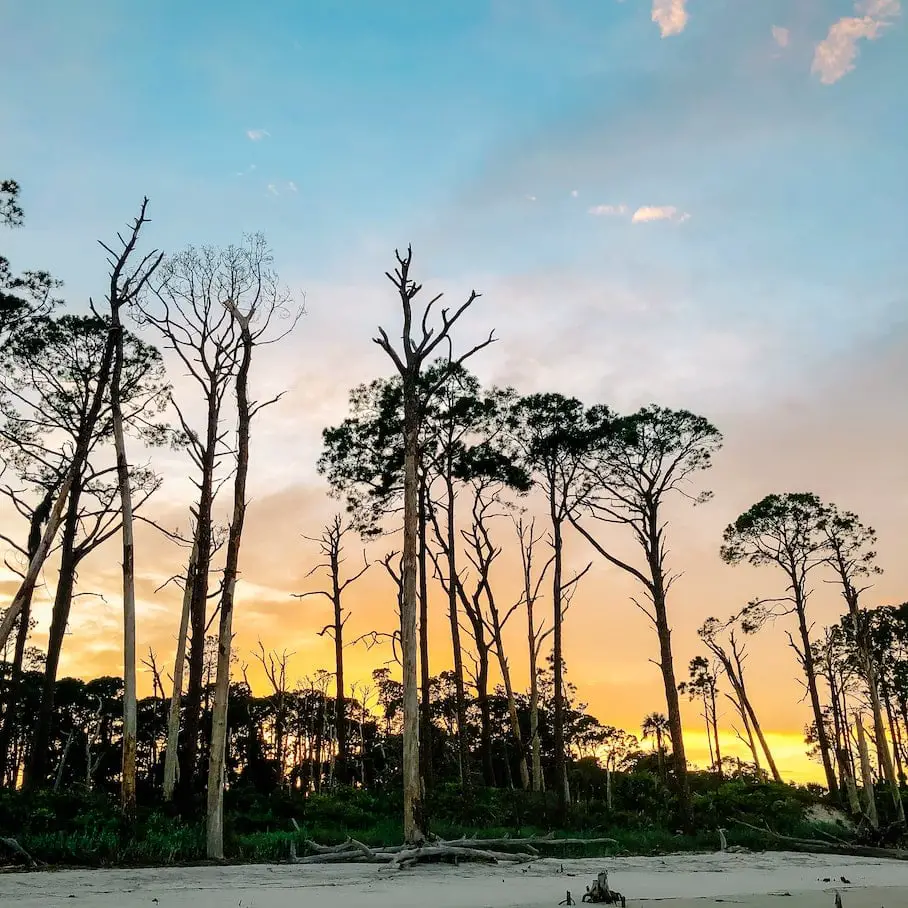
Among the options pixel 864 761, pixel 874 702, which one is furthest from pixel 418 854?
pixel 874 702

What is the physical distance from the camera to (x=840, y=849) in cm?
1492

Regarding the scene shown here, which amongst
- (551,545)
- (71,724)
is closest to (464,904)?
(551,545)

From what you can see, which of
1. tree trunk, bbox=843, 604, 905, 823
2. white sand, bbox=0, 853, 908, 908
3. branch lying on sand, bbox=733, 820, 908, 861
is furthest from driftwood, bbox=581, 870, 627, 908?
tree trunk, bbox=843, 604, 905, 823

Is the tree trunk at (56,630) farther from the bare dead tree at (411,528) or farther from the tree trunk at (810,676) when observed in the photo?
the tree trunk at (810,676)

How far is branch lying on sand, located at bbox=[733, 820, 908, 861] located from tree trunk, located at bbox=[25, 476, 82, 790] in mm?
17877

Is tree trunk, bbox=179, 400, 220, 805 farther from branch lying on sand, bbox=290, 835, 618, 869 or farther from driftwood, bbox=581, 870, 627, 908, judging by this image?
driftwood, bbox=581, 870, 627, 908

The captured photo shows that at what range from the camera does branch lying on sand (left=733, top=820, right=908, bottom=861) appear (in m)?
14.2

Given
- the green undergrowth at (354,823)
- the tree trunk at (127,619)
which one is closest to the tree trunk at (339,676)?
the green undergrowth at (354,823)

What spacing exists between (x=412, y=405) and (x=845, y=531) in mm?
20174

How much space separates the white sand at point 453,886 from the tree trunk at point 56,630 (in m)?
12.4

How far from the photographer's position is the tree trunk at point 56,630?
19.7 metres

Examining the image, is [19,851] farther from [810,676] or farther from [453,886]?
[810,676]

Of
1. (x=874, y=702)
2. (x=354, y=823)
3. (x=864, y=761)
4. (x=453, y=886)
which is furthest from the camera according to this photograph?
(x=874, y=702)

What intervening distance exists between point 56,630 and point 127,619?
22.4ft
